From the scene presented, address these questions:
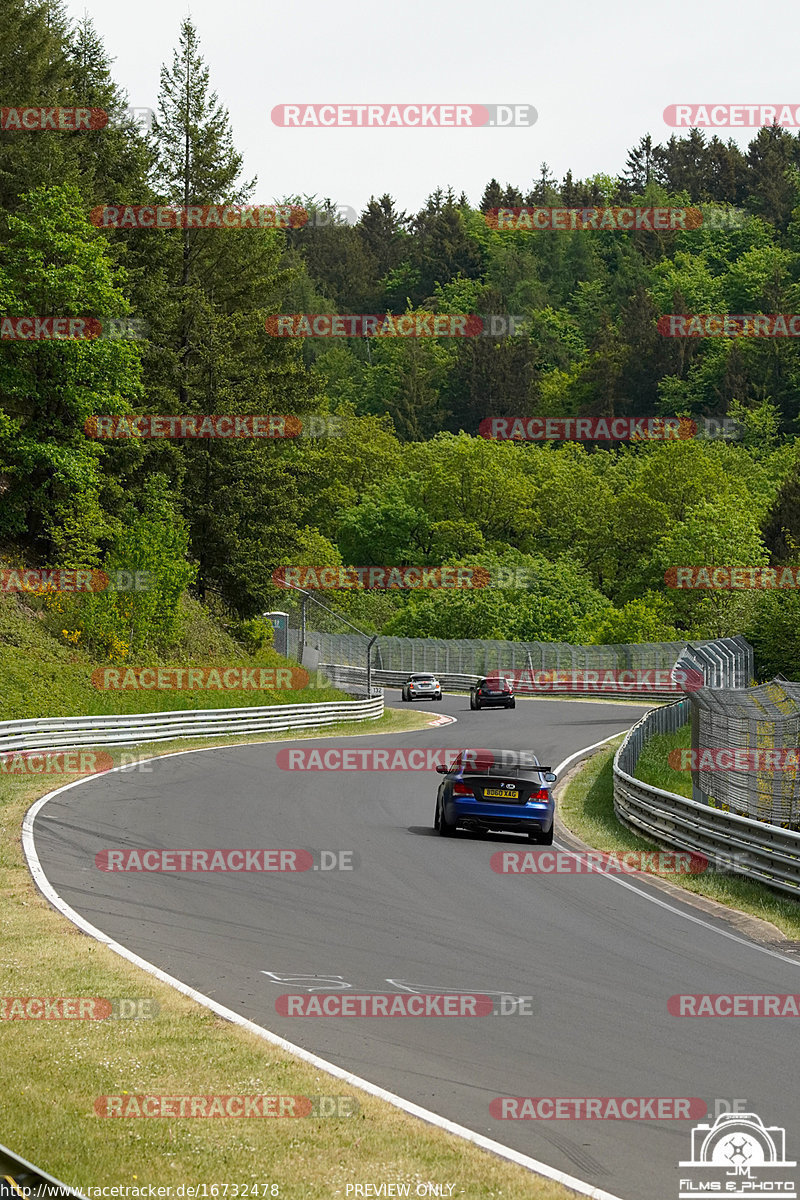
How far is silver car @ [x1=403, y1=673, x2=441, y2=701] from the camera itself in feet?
214

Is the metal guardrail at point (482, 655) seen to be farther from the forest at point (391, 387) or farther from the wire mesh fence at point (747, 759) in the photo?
the wire mesh fence at point (747, 759)

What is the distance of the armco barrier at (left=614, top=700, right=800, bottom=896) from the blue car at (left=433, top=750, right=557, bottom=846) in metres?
1.61

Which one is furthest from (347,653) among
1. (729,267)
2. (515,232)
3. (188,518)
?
(515,232)

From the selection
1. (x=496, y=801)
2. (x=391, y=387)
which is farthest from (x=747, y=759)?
(x=391, y=387)

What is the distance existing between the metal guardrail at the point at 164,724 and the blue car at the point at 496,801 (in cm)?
1294

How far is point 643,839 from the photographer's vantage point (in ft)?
69.1

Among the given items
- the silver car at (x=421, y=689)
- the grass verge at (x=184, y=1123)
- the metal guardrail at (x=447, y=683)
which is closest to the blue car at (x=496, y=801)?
the grass verge at (x=184, y=1123)

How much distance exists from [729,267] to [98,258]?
422ft

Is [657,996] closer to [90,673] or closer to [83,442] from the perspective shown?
[90,673]

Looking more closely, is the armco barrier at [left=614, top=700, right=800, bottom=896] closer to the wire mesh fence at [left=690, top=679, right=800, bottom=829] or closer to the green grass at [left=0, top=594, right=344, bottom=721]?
the wire mesh fence at [left=690, top=679, right=800, bottom=829]

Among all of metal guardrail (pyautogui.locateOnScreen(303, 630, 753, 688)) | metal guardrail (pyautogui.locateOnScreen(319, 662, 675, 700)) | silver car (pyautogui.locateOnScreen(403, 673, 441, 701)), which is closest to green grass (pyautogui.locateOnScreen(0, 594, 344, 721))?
metal guardrail (pyautogui.locateOnScreen(319, 662, 675, 700))

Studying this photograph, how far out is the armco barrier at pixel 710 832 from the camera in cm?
1544

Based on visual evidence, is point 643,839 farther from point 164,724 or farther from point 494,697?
point 494,697

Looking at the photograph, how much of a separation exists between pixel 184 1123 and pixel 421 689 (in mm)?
58571
